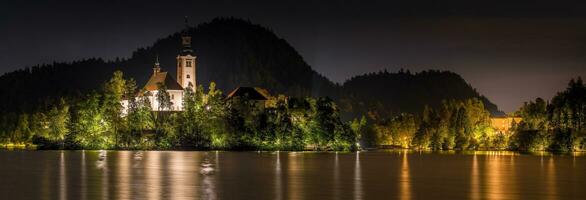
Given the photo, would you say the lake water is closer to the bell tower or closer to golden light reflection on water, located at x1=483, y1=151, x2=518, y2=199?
golden light reflection on water, located at x1=483, y1=151, x2=518, y2=199

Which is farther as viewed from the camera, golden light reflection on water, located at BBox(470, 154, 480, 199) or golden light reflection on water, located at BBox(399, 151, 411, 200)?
golden light reflection on water, located at BBox(470, 154, 480, 199)

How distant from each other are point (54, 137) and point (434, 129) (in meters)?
74.1

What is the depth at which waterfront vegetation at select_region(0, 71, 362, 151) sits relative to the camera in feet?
443

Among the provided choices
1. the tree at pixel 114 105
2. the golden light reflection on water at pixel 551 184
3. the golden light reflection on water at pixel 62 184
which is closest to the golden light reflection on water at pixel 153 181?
the golden light reflection on water at pixel 62 184

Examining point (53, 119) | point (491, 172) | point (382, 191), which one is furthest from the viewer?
point (53, 119)

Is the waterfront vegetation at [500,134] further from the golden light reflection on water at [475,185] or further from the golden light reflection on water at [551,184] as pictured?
the golden light reflection on water at [475,185]

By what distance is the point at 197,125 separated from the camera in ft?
456

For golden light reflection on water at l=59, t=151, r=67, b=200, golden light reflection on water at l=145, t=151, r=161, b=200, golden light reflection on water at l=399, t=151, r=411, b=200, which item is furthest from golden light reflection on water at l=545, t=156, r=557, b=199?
golden light reflection on water at l=59, t=151, r=67, b=200

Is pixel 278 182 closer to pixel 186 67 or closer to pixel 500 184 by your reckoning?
pixel 500 184

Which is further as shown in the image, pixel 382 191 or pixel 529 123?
pixel 529 123

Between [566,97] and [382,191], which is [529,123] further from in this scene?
[382,191]

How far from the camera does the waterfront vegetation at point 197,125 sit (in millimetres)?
135125

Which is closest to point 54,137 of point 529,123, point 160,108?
point 160,108

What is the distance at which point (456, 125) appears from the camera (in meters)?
168
